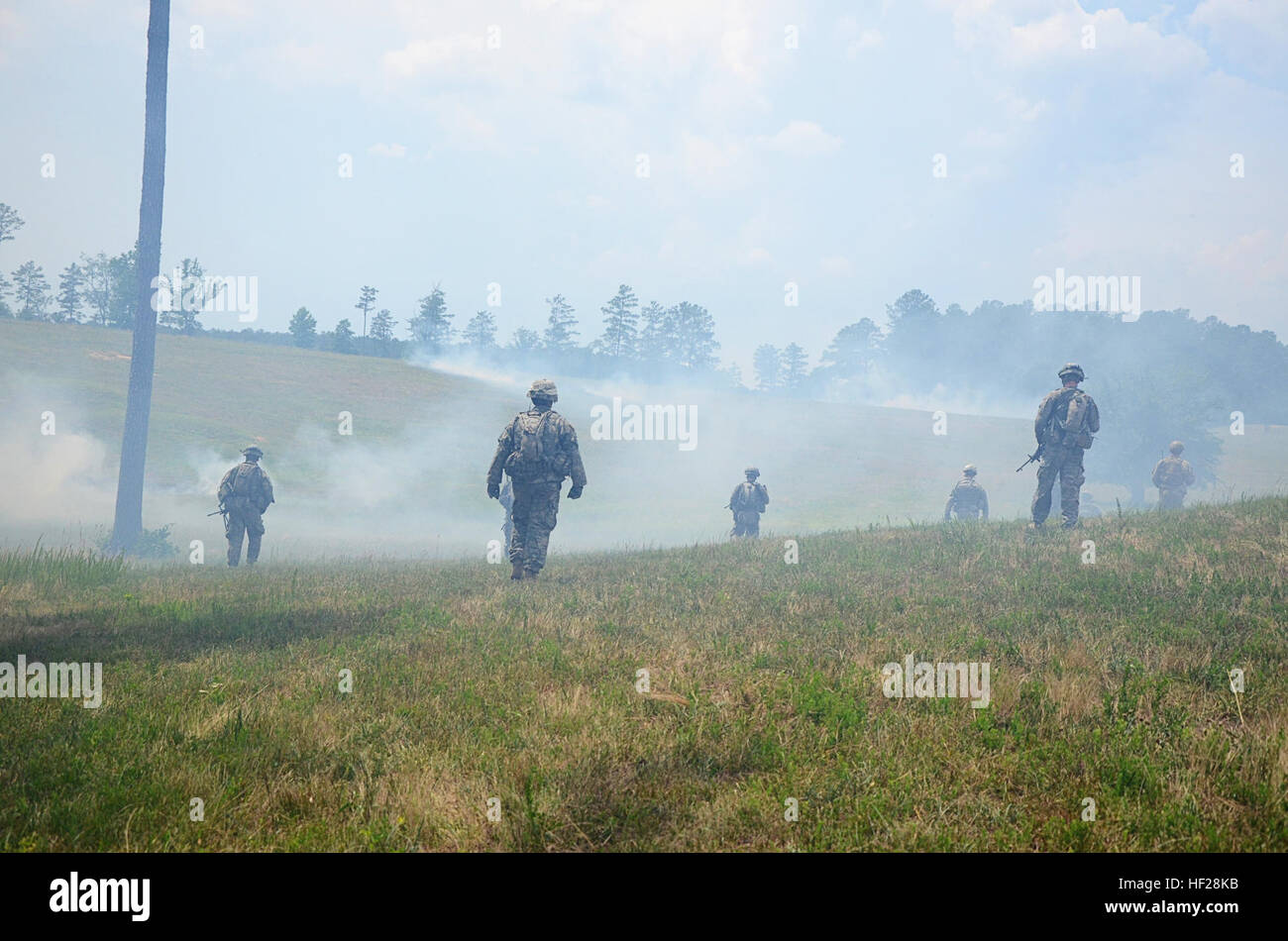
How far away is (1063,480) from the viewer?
13.4 metres

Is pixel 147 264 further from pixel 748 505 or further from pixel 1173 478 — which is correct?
pixel 1173 478

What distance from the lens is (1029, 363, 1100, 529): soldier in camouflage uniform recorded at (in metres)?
13.0

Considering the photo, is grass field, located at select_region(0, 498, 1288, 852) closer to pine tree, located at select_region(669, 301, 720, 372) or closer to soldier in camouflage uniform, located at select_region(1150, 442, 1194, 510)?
soldier in camouflage uniform, located at select_region(1150, 442, 1194, 510)

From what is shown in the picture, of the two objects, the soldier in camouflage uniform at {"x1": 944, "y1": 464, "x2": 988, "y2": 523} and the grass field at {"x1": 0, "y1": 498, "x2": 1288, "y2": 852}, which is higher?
the soldier in camouflage uniform at {"x1": 944, "y1": 464, "x2": 988, "y2": 523}

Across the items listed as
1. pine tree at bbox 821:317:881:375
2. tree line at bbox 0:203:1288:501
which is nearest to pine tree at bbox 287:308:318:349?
tree line at bbox 0:203:1288:501

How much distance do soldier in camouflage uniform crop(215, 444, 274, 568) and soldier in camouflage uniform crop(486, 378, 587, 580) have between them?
7218mm

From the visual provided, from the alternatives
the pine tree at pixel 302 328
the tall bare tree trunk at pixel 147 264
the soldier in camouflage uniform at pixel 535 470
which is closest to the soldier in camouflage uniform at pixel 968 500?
the soldier in camouflage uniform at pixel 535 470

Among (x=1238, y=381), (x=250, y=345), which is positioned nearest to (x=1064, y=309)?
(x=1238, y=381)

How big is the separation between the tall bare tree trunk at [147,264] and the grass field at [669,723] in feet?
36.1

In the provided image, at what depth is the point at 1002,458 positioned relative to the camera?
50656mm

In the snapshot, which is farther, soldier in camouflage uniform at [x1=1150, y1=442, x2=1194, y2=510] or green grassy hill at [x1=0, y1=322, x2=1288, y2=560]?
green grassy hill at [x1=0, y1=322, x2=1288, y2=560]

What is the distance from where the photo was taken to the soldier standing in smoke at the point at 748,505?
63.6 ft

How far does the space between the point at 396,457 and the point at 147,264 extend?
21.2 meters

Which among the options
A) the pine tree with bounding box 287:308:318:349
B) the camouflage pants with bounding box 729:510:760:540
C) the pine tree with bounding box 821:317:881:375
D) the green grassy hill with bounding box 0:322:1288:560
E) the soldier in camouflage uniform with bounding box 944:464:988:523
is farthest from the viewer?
the pine tree with bounding box 821:317:881:375
